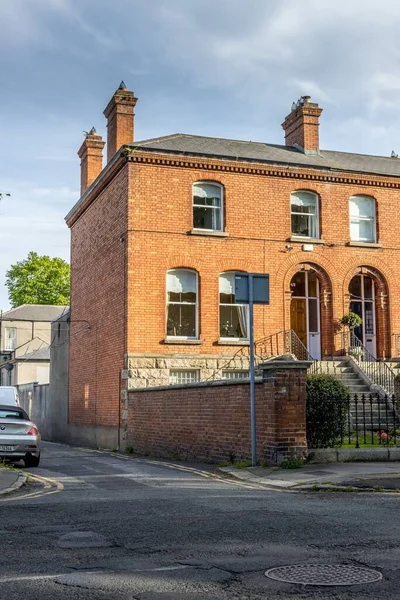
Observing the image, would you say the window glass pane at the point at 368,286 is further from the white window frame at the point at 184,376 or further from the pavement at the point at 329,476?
the pavement at the point at 329,476

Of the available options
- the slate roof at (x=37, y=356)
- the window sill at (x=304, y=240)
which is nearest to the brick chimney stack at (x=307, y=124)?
the window sill at (x=304, y=240)

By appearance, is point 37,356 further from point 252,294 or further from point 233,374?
point 252,294

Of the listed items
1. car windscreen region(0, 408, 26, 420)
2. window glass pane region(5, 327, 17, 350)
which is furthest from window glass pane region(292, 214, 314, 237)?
window glass pane region(5, 327, 17, 350)

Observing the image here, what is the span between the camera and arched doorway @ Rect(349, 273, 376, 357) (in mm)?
27594

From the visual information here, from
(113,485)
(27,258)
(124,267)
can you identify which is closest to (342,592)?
(113,485)

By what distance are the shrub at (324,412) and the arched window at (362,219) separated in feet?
42.6

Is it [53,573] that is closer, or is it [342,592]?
[342,592]

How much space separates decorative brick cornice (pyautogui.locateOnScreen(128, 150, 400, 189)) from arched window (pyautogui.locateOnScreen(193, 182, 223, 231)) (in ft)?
2.18

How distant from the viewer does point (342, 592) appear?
523 cm

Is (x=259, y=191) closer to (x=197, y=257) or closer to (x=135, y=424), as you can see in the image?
(x=197, y=257)

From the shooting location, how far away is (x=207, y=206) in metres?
26.1

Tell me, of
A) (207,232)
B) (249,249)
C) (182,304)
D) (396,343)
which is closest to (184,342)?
(182,304)

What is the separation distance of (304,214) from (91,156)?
35.2 feet

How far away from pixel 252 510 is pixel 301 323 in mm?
18479
